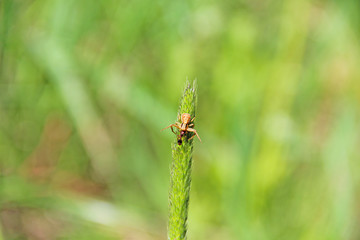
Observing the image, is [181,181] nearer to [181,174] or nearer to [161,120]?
[181,174]

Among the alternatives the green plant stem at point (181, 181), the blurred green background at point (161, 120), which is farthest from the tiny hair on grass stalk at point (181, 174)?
the blurred green background at point (161, 120)

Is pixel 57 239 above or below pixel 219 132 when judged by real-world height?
below

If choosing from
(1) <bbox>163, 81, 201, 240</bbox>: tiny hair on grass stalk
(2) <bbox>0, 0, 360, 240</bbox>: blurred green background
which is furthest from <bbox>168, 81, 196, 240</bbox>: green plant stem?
(2) <bbox>0, 0, 360, 240</bbox>: blurred green background

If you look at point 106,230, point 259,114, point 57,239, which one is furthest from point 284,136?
point 57,239

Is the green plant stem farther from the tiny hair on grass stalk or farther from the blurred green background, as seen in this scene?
the blurred green background

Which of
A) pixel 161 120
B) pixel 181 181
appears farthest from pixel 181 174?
pixel 161 120

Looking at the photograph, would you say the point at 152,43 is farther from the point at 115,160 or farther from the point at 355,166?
the point at 355,166

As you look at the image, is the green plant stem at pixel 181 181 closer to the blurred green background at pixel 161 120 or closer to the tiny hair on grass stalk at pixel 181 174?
the tiny hair on grass stalk at pixel 181 174
